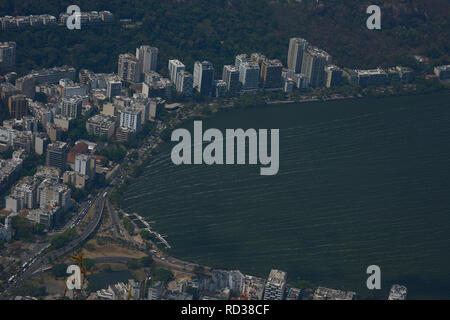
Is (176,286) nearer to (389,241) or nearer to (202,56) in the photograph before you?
(389,241)

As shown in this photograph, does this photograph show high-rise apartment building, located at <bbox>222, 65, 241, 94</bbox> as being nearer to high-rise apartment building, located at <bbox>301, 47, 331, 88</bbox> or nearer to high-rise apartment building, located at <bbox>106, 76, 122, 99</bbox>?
high-rise apartment building, located at <bbox>301, 47, 331, 88</bbox>

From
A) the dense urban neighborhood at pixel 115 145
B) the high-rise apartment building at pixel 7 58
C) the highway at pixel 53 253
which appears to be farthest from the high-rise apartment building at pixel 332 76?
the highway at pixel 53 253

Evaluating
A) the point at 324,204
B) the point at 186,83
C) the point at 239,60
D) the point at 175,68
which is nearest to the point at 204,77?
the point at 186,83

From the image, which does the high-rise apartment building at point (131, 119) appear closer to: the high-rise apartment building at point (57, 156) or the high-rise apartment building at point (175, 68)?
the high-rise apartment building at point (57, 156)

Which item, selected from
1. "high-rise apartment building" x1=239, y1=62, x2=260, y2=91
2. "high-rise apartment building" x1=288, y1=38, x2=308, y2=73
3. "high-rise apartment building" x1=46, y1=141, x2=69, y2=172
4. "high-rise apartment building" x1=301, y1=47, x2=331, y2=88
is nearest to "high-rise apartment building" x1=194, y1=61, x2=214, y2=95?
"high-rise apartment building" x1=239, y1=62, x2=260, y2=91

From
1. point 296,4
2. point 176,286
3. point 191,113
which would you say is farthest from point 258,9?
point 176,286

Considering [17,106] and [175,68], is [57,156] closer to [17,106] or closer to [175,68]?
[17,106]
